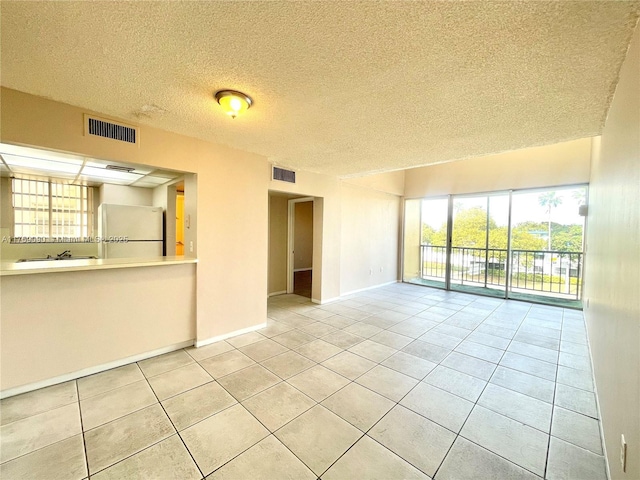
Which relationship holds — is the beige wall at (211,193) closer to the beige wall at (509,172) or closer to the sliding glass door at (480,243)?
the beige wall at (509,172)

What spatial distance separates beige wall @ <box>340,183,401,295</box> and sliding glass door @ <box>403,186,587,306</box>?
96cm

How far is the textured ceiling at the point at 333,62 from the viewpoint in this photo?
48.4 inches

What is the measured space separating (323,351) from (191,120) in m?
2.79

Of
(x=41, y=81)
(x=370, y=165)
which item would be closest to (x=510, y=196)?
(x=370, y=165)

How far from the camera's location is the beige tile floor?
4.89 ft

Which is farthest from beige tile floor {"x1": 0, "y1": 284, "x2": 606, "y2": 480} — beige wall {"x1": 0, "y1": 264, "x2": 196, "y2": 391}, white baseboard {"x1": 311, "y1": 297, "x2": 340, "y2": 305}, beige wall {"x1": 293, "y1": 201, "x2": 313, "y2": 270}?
beige wall {"x1": 293, "y1": 201, "x2": 313, "y2": 270}

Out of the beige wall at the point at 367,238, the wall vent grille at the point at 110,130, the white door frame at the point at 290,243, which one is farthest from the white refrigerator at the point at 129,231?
the beige wall at the point at 367,238

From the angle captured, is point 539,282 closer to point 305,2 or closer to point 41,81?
point 305,2

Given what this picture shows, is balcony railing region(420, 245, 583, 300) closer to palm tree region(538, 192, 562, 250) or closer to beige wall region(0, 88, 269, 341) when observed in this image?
palm tree region(538, 192, 562, 250)

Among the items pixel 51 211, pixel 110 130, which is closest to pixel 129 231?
pixel 51 211

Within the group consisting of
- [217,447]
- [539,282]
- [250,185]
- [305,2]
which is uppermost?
[305,2]

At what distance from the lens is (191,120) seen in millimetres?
2430

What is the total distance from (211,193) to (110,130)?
1.05 meters

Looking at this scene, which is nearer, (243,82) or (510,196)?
(243,82)
